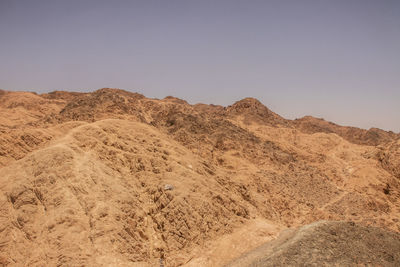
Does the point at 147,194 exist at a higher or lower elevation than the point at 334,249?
higher

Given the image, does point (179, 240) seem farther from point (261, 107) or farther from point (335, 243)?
point (261, 107)

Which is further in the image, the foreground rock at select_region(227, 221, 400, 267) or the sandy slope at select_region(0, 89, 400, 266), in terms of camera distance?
the sandy slope at select_region(0, 89, 400, 266)

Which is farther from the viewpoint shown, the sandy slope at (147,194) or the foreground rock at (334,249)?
the sandy slope at (147,194)

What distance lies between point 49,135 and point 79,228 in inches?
311

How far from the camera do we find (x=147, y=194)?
1492 centimetres

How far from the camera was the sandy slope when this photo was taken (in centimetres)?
1136

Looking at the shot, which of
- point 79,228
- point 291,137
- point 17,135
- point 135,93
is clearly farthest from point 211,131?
point 135,93

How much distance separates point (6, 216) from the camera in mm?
11453

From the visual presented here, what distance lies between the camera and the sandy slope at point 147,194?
11359 mm

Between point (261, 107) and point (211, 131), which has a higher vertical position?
point (261, 107)

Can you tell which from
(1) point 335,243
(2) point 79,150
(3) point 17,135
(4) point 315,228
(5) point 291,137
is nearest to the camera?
(1) point 335,243

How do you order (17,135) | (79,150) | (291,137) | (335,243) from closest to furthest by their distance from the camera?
1. (335,243)
2. (79,150)
3. (17,135)
4. (291,137)

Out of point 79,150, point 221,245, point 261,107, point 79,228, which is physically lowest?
point 221,245

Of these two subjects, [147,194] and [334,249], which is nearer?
[334,249]
